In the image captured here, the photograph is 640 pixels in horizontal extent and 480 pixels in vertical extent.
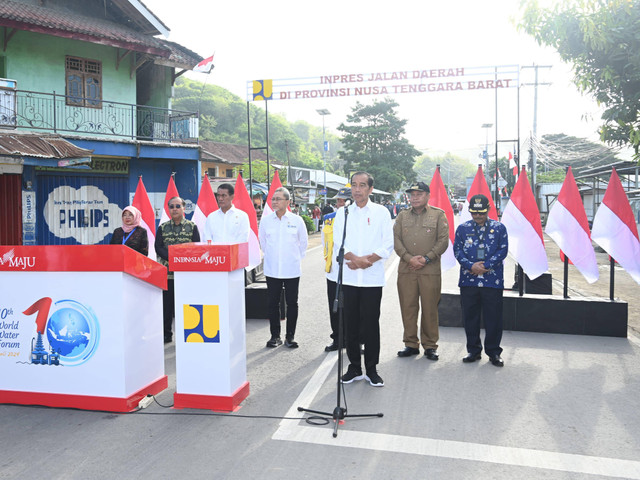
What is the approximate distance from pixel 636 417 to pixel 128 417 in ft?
14.0

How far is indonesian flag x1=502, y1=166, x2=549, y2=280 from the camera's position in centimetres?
803

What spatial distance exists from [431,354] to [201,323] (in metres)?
2.91

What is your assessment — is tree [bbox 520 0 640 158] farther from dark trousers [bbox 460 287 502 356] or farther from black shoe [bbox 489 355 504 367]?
black shoe [bbox 489 355 504 367]

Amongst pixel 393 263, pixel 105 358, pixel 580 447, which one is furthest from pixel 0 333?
pixel 393 263

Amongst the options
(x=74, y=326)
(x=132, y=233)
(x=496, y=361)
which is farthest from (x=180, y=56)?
(x=496, y=361)

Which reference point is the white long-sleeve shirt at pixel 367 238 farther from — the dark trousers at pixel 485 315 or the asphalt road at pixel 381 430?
the dark trousers at pixel 485 315

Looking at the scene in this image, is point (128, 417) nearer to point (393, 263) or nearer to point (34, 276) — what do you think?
point (34, 276)

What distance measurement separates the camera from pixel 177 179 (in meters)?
19.6

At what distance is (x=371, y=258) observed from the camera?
17.6 ft

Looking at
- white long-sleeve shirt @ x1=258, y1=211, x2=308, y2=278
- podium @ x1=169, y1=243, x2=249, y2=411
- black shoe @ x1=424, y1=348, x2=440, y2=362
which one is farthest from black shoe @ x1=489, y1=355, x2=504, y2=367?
podium @ x1=169, y1=243, x2=249, y2=411

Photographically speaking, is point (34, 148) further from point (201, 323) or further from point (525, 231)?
point (525, 231)

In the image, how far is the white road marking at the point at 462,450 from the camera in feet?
11.9

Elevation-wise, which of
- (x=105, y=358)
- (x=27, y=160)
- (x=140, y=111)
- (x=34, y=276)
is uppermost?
(x=140, y=111)

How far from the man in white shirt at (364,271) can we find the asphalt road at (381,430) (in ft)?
0.98
